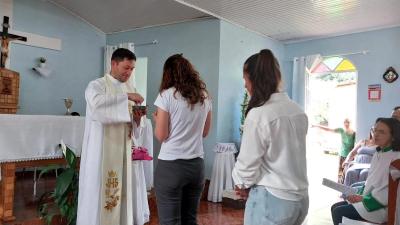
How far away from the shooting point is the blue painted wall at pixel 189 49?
4.84 metres

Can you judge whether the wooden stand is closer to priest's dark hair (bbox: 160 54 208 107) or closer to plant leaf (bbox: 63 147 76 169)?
plant leaf (bbox: 63 147 76 169)

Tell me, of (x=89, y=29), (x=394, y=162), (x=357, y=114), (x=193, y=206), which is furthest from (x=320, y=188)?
(x=89, y=29)

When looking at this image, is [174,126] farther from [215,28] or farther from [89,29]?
[89,29]

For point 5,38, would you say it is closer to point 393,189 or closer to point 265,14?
point 265,14

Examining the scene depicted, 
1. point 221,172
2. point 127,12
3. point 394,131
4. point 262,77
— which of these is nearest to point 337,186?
point 394,131

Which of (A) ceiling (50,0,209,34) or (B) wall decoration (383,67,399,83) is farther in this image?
(B) wall decoration (383,67,399,83)

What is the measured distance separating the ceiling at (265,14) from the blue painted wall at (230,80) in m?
0.19

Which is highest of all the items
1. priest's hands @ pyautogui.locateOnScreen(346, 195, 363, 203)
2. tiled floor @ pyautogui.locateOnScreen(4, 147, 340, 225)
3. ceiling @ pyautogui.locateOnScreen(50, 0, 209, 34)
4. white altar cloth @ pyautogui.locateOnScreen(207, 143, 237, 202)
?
ceiling @ pyautogui.locateOnScreen(50, 0, 209, 34)

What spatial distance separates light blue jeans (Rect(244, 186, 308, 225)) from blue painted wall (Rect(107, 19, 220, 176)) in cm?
349

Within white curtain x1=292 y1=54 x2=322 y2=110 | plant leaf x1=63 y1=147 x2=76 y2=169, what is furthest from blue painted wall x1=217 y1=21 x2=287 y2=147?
plant leaf x1=63 y1=147 x2=76 y2=169

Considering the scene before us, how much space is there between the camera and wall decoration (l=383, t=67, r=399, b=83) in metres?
5.03

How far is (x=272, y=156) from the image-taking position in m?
1.29

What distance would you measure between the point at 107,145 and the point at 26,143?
0.91 metres

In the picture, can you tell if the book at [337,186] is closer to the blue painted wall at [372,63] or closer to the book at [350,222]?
the book at [350,222]
